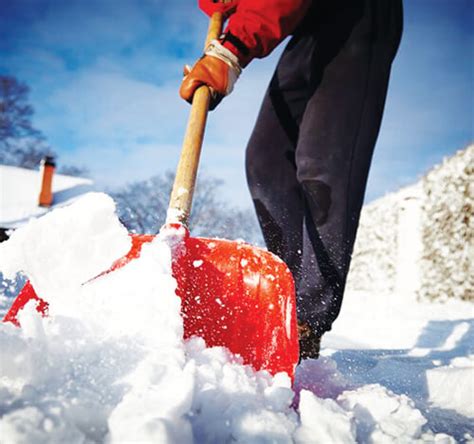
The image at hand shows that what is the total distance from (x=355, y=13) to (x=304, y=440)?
153cm

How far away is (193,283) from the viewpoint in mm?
1026

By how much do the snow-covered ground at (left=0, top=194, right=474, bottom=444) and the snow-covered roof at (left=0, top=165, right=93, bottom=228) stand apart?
11.7 m

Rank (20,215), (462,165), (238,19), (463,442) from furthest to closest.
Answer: (20,215) → (462,165) → (238,19) → (463,442)

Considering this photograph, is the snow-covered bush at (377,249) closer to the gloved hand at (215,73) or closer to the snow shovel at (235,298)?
the gloved hand at (215,73)

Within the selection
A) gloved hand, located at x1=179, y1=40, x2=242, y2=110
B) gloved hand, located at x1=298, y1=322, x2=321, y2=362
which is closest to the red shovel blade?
gloved hand, located at x1=298, y1=322, x2=321, y2=362

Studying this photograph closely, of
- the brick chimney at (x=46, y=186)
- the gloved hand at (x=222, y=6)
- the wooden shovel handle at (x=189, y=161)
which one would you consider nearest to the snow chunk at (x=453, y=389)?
the wooden shovel handle at (x=189, y=161)

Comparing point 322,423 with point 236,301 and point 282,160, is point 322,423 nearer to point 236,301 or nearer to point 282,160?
point 236,301

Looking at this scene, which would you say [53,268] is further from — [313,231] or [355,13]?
[355,13]

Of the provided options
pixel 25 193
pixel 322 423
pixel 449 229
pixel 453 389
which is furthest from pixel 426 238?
pixel 25 193

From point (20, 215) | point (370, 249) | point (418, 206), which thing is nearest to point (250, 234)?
point (20, 215)

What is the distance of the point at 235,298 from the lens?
3.40 feet

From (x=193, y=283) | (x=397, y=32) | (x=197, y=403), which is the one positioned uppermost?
(x=397, y=32)

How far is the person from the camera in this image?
4.28ft

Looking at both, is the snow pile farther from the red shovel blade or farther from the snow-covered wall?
the red shovel blade
